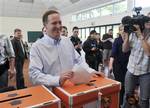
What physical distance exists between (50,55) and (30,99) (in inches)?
18.2

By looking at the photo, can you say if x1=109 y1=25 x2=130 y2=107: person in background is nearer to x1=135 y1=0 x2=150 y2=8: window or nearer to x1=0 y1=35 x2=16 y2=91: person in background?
x1=0 y1=35 x2=16 y2=91: person in background

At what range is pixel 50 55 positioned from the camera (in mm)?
1356

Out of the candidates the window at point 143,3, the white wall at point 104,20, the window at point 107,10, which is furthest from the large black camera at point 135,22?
the window at point 107,10

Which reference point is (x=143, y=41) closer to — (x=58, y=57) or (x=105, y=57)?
(x=58, y=57)

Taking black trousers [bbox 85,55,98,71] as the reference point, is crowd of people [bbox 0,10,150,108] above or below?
above

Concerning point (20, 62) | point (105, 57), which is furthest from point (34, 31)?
point (20, 62)

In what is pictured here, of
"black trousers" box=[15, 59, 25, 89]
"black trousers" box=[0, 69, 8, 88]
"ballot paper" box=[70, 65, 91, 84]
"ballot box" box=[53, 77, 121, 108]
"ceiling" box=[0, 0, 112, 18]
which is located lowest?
"black trousers" box=[15, 59, 25, 89]

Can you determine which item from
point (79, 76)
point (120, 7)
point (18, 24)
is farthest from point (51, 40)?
point (18, 24)

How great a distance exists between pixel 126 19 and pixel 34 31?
A: 1032 centimetres

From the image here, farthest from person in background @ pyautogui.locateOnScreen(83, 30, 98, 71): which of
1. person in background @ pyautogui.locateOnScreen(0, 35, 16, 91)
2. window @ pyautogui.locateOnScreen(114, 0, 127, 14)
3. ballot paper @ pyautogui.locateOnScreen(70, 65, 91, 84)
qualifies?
ballot paper @ pyautogui.locateOnScreen(70, 65, 91, 84)

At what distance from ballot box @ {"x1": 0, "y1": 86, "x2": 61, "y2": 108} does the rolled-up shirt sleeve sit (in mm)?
146

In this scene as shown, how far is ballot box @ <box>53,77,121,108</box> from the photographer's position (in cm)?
100

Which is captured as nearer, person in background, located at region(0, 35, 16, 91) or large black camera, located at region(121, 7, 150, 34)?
large black camera, located at region(121, 7, 150, 34)

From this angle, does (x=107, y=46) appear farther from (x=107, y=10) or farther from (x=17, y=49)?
(x=107, y=10)
